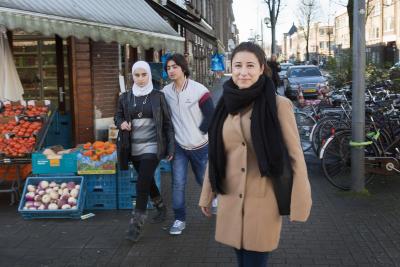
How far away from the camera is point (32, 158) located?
21.4 feet

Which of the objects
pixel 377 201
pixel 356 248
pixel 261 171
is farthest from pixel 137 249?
pixel 377 201

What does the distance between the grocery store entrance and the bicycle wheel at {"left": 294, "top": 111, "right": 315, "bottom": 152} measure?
4.37 meters

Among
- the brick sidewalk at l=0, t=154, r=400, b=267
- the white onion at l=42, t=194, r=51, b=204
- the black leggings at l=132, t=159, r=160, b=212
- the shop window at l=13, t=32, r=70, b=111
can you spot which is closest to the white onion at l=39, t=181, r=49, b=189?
the white onion at l=42, t=194, r=51, b=204

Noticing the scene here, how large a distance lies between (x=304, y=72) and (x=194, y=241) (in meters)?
20.3

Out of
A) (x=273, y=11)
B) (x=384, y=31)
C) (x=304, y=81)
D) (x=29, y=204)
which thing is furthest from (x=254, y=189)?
(x=384, y=31)

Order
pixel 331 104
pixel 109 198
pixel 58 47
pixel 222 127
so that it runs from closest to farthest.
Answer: pixel 222 127 < pixel 109 198 < pixel 58 47 < pixel 331 104

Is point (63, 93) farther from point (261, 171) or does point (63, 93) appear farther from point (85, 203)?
point (261, 171)

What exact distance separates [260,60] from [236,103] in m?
0.29

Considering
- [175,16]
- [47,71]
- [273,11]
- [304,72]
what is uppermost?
[273,11]

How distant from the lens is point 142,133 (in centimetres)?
535

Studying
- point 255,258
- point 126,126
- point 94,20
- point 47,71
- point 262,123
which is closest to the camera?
point 262,123

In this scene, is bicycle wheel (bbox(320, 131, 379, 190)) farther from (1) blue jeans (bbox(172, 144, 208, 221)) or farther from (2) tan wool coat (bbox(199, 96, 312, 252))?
(2) tan wool coat (bbox(199, 96, 312, 252))

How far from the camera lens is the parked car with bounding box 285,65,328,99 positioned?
22188mm

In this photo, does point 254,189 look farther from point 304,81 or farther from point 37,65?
point 304,81
